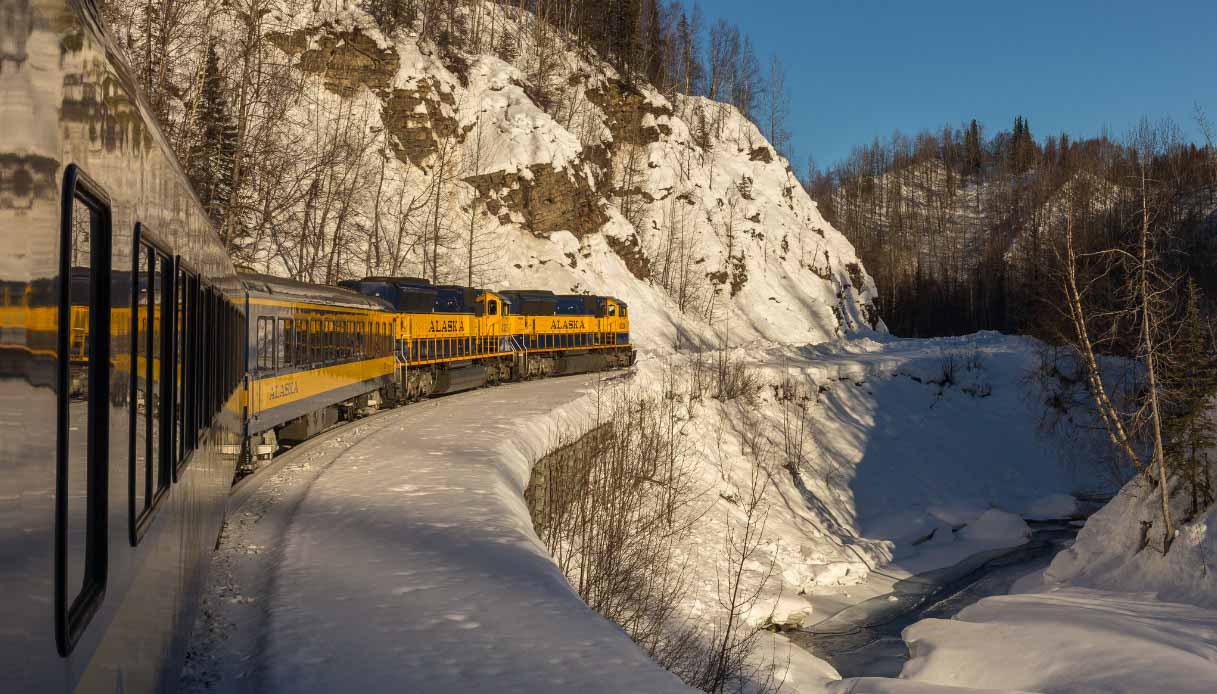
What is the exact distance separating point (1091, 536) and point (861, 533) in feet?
25.2

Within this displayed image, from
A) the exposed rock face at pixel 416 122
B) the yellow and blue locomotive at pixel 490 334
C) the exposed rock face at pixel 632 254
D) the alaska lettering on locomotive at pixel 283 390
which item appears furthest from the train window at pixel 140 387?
the exposed rock face at pixel 632 254

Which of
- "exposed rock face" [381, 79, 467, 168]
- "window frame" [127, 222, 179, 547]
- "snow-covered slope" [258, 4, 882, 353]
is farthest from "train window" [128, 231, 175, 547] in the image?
"exposed rock face" [381, 79, 467, 168]

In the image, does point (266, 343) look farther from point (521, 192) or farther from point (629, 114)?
point (629, 114)

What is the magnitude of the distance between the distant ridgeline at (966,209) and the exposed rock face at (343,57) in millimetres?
40534

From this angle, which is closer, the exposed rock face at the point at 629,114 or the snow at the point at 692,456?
the snow at the point at 692,456

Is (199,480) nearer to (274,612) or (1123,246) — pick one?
(274,612)

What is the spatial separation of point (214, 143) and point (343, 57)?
17908 mm

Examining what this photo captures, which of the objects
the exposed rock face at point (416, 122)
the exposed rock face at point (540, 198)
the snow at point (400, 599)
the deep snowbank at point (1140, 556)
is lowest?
the deep snowbank at point (1140, 556)

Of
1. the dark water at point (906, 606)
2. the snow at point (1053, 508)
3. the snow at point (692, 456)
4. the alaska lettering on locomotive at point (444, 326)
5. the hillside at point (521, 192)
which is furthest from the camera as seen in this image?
the hillside at point (521, 192)

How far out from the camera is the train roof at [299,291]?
13692 millimetres

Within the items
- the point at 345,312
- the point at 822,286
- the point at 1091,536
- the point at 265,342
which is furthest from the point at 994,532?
the point at 822,286

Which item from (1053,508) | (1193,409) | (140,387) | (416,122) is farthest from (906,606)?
(416,122)

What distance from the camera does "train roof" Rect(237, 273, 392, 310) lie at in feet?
44.9

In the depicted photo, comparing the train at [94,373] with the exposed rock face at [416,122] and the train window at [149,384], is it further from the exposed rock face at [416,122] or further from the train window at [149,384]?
the exposed rock face at [416,122]
